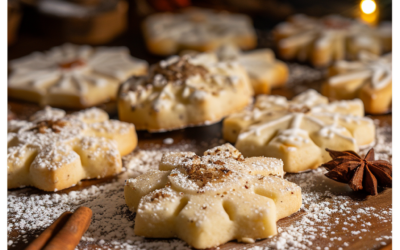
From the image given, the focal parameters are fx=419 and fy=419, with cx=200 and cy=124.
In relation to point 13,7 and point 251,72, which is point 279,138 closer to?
point 251,72

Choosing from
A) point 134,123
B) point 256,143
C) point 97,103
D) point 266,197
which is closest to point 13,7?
point 97,103

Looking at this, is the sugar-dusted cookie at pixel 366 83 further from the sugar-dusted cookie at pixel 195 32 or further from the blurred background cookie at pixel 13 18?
the blurred background cookie at pixel 13 18

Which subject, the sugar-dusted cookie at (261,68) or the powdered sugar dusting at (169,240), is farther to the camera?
the sugar-dusted cookie at (261,68)

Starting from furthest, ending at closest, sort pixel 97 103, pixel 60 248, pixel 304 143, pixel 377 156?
pixel 97 103
pixel 377 156
pixel 304 143
pixel 60 248

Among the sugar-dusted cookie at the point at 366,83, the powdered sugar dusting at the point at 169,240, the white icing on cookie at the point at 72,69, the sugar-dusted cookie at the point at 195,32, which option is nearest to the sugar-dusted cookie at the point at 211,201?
the powdered sugar dusting at the point at 169,240

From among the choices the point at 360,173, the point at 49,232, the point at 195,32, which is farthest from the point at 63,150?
the point at 195,32

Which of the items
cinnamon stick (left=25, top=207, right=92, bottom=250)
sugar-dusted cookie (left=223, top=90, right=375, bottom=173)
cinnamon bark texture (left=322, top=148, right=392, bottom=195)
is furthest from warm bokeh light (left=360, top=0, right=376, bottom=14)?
cinnamon stick (left=25, top=207, right=92, bottom=250)

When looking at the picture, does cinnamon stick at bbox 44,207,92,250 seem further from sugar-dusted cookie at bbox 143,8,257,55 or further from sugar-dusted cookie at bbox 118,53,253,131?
sugar-dusted cookie at bbox 143,8,257,55
